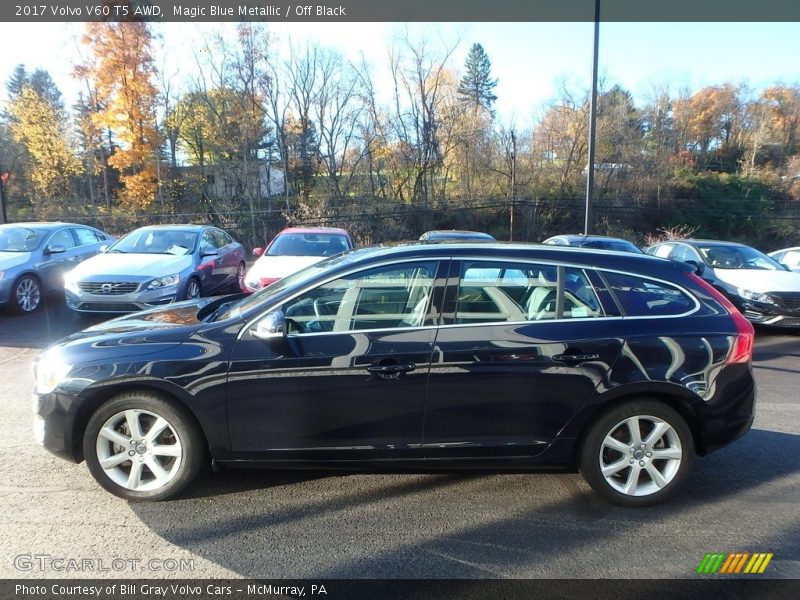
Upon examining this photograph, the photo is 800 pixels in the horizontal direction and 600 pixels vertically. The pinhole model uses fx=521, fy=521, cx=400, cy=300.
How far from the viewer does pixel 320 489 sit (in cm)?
348

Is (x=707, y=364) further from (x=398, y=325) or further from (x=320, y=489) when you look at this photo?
(x=320, y=489)

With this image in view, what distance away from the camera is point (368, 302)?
3.44 metres

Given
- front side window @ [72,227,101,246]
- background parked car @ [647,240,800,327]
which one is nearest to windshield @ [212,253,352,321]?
background parked car @ [647,240,800,327]

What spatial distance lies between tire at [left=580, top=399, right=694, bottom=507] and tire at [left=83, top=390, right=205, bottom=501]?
248cm

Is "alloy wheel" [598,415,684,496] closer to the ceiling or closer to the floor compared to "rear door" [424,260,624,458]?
closer to the floor

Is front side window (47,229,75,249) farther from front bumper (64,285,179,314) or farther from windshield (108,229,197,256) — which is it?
front bumper (64,285,179,314)

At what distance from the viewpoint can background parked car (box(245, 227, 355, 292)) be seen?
8319mm

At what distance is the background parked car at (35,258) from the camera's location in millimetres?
8734

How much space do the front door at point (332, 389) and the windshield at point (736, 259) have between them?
8755 mm

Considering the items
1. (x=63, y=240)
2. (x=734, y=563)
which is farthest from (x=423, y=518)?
(x=63, y=240)

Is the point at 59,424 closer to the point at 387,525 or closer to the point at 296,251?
the point at 387,525

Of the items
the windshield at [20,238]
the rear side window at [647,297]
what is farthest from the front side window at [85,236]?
the rear side window at [647,297]

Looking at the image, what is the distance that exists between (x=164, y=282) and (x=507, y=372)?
663cm

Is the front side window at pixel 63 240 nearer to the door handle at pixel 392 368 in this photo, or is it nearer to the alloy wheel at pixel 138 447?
the alloy wheel at pixel 138 447
